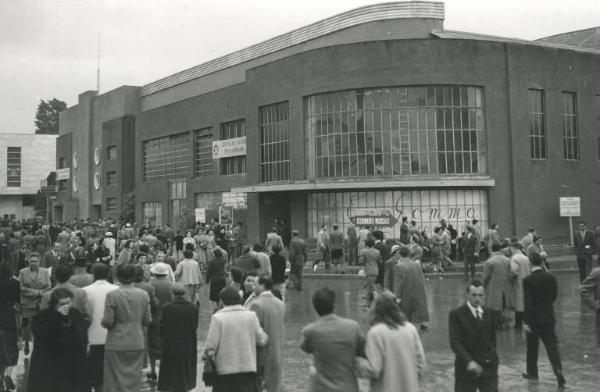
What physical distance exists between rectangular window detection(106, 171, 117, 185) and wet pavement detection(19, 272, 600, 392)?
38.5 m

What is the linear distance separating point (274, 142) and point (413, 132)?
28.2ft

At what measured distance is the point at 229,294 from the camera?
6195mm

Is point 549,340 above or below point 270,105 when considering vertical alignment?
below

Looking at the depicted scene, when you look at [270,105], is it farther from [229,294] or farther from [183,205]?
[229,294]

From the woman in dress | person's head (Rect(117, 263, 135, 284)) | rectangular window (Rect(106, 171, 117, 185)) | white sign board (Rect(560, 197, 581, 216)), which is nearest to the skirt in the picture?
person's head (Rect(117, 263, 135, 284))

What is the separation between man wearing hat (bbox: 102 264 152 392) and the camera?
682cm

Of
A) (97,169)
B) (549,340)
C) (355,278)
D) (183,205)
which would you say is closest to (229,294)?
(549,340)

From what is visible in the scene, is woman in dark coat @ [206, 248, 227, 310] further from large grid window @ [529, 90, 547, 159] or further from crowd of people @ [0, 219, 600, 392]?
large grid window @ [529, 90, 547, 159]

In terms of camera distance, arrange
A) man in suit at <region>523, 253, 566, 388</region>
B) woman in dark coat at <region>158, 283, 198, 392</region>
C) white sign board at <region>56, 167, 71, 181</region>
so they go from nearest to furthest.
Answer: woman in dark coat at <region>158, 283, 198, 392</region>
man in suit at <region>523, 253, 566, 388</region>
white sign board at <region>56, 167, 71, 181</region>

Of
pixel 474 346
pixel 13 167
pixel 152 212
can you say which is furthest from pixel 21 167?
pixel 474 346

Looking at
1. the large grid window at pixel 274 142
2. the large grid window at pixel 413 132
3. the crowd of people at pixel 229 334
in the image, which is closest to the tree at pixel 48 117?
the large grid window at pixel 274 142

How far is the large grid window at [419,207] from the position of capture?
28.6m

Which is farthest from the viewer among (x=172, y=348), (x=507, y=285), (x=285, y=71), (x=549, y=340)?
(x=285, y=71)

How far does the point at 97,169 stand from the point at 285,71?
29897 mm
